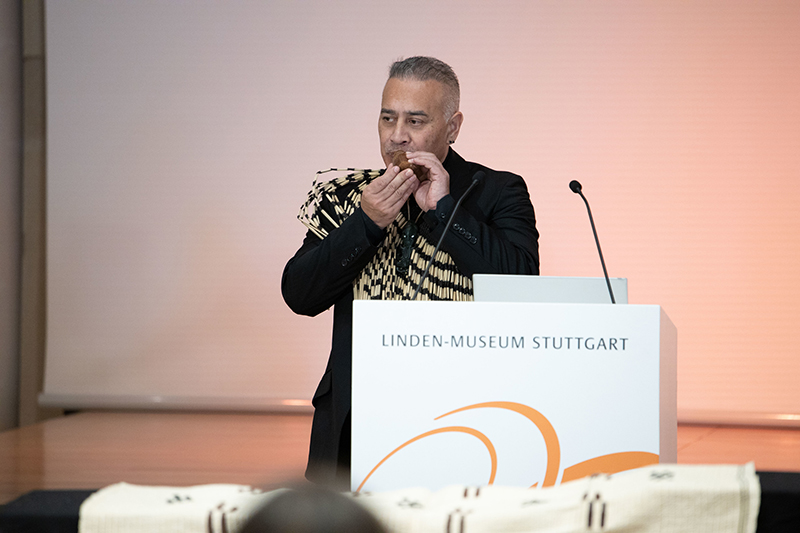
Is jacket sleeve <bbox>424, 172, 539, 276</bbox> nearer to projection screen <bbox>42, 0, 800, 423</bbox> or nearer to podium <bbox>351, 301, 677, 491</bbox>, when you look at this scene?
podium <bbox>351, 301, 677, 491</bbox>

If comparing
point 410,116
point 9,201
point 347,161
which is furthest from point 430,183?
point 9,201

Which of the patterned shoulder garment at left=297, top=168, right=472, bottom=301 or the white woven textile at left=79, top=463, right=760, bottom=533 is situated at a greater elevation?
the patterned shoulder garment at left=297, top=168, right=472, bottom=301

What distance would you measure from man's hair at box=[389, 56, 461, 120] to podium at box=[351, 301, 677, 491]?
3.26 ft

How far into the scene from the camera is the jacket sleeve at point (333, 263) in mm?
1737

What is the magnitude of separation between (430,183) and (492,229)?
19 centimetres

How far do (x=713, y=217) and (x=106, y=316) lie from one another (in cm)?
340

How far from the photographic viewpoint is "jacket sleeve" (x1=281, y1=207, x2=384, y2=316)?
174cm

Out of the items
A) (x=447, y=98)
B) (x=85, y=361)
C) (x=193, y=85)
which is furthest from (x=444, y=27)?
(x=85, y=361)

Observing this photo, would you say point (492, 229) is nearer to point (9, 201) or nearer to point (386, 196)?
point (386, 196)

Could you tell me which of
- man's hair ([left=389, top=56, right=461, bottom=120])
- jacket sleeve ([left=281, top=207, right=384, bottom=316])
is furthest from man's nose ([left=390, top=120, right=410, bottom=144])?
jacket sleeve ([left=281, top=207, right=384, bottom=316])

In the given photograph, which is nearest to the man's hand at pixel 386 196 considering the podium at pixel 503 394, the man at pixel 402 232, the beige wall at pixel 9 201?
the man at pixel 402 232

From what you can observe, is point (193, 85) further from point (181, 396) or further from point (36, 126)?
point (181, 396)

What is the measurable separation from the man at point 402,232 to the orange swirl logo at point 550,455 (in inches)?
21.4

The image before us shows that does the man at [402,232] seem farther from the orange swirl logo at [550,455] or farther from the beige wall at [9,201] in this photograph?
the beige wall at [9,201]
